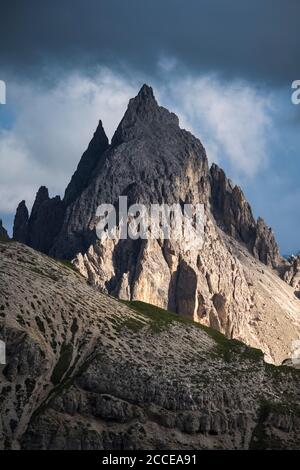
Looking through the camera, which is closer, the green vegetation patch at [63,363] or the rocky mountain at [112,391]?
the rocky mountain at [112,391]

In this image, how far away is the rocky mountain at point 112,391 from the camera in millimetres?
162000

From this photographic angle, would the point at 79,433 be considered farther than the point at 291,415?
No

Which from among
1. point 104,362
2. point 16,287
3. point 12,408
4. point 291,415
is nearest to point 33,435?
point 12,408

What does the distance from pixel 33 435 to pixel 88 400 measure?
1803 centimetres

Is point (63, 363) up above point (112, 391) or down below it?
above

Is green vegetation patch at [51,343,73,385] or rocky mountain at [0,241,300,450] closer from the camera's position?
rocky mountain at [0,241,300,450]

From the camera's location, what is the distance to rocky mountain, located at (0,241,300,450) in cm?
16200

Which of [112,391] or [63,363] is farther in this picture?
[63,363]

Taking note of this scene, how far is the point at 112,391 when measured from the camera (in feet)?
576

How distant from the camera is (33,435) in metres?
156
